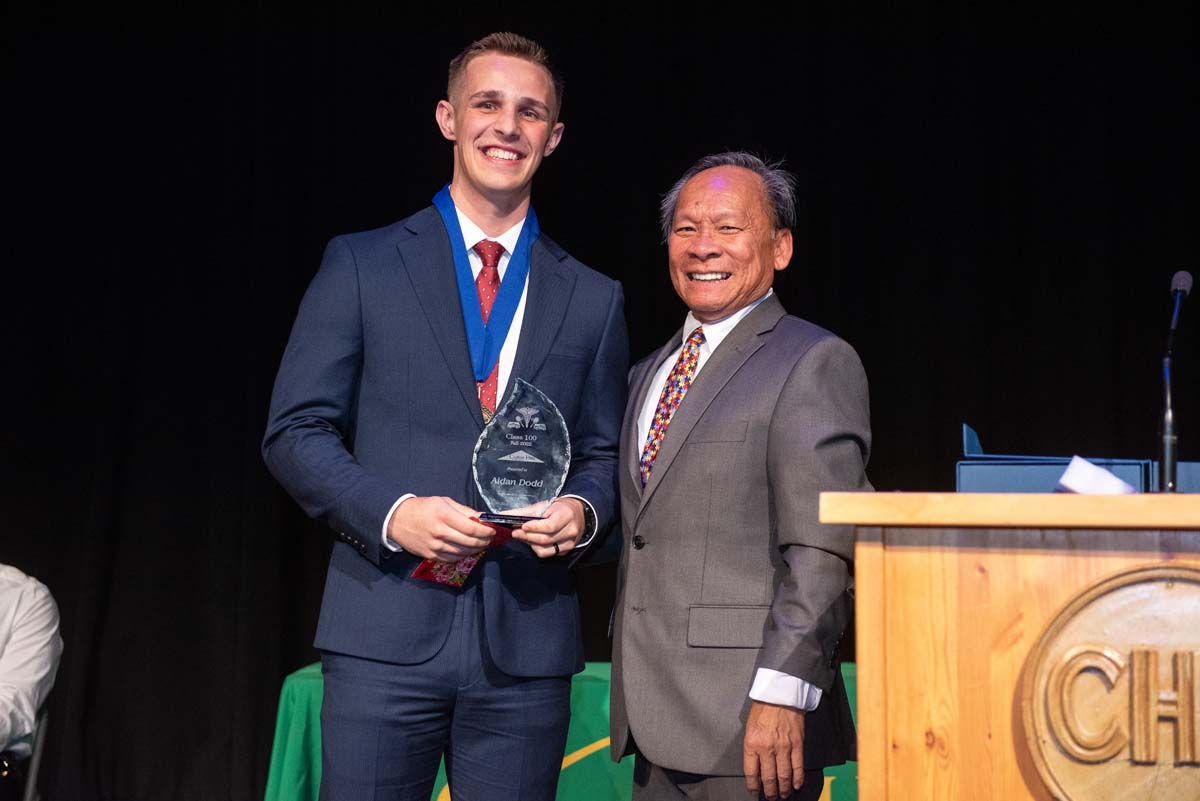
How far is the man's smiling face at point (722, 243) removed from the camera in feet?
7.40

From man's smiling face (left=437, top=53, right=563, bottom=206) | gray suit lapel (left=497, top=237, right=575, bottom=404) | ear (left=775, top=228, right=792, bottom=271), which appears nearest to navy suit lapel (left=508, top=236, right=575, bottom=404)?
gray suit lapel (left=497, top=237, right=575, bottom=404)

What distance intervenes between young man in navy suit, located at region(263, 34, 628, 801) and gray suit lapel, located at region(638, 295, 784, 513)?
13 cm

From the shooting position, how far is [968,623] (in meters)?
1.49

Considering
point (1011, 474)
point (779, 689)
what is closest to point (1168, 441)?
point (1011, 474)

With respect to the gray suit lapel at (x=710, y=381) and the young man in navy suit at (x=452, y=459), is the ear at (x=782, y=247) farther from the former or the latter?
the young man in navy suit at (x=452, y=459)

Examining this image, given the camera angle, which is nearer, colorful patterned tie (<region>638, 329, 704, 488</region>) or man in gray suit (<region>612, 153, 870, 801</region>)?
man in gray suit (<region>612, 153, 870, 801</region>)

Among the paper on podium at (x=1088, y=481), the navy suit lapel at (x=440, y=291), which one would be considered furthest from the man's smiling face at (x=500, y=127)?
the paper on podium at (x=1088, y=481)

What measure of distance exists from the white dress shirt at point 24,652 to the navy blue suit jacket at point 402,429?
1203mm

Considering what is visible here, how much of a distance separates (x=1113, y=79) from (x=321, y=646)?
10.0 feet

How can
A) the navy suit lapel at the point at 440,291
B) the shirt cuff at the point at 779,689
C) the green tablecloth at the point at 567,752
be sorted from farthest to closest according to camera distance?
the green tablecloth at the point at 567,752 < the navy suit lapel at the point at 440,291 < the shirt cuff at the point at 779,689

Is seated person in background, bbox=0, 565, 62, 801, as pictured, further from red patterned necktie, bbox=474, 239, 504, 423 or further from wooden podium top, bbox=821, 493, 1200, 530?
wooden podium top, bbox=821, 493, 1200, 530

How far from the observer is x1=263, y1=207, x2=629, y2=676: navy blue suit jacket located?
6.35ft

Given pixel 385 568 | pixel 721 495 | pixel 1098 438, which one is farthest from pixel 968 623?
pixel 1098 438

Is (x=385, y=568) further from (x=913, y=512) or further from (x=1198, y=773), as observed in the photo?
(x=1198, y=773)
